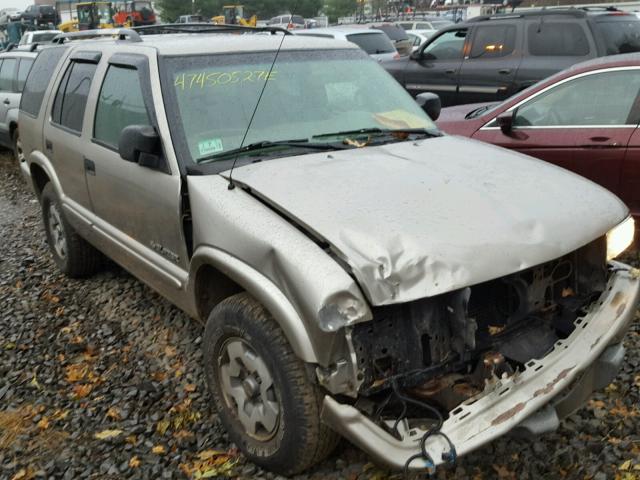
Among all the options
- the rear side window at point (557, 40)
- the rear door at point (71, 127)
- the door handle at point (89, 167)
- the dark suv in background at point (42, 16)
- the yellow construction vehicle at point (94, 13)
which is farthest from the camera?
the dark suv in background at point (42, 16)

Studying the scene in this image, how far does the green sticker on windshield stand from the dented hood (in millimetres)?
298

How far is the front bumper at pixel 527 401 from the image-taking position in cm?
230

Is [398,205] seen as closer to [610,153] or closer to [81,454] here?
[81,454]

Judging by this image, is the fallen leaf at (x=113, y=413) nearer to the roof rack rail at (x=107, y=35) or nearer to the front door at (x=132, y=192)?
the front door at (x=132, y=192)

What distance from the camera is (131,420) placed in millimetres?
3438

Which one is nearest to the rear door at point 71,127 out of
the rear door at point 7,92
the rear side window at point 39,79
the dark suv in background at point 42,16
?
the rear side window at point 39,79

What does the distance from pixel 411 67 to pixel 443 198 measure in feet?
26.2

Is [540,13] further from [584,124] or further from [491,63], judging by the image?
[584,124]

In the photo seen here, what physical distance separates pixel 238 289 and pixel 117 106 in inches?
62.1

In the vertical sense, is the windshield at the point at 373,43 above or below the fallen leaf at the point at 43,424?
above

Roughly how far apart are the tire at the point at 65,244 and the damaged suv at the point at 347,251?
3.45ft

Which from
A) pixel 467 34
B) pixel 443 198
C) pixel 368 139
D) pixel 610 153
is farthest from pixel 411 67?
pixel 443 198

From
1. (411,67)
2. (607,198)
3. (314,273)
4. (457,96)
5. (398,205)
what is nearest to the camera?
(314,273)

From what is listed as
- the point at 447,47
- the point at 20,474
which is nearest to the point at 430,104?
the point at 20,474
